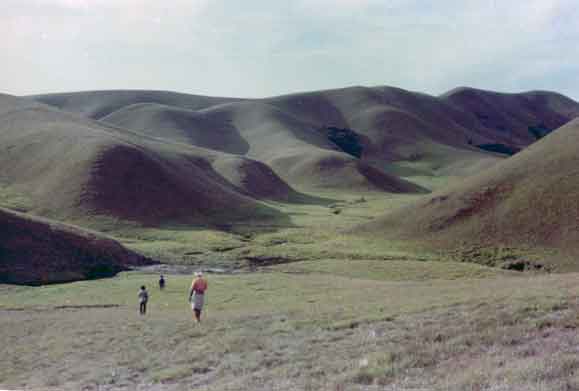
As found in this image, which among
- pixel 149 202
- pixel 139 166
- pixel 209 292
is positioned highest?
pixel 139 166

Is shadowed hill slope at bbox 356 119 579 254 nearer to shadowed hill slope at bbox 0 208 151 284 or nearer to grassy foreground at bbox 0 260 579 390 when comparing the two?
shadowed hill slope at bbox 0 208 151 284

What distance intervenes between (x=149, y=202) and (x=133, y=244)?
29171 mm

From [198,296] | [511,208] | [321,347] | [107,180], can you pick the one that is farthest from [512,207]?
[107,180]

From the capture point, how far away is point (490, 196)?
262ft

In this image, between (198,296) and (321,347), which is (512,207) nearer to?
(198,296)

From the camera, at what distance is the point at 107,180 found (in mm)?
111312

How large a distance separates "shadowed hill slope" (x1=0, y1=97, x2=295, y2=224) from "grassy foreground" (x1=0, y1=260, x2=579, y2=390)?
7109 cm

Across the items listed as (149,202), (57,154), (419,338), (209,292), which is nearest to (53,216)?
(149,202)

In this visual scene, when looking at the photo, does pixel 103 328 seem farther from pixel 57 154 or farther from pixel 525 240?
pixel 57 154

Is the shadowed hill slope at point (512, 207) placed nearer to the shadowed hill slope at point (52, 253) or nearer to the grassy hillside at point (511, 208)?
the grassy hillside at point (511, 208)

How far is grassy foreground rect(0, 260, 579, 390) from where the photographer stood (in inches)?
518

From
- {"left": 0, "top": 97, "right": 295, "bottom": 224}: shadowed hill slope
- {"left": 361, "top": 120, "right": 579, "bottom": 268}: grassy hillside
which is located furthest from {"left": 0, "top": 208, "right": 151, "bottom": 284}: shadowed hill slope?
{"left": 361, "top": 120, "right": 579, "bottom": 268}: grassy hillside

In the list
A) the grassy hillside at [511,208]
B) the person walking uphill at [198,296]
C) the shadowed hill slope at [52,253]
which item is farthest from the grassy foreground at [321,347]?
the grassy hillside at [511,208]

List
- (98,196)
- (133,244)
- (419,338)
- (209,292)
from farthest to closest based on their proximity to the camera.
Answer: (98,196), (133,244), (209,292), (419,338)
